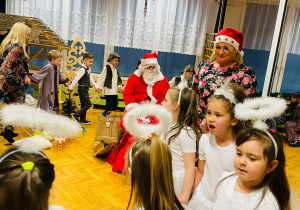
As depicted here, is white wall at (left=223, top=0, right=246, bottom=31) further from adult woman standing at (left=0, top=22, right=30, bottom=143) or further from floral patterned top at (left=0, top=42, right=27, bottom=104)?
floral patterned top at (left=0, top=42, right=27, bottom=104)

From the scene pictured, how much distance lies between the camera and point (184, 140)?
181 centimetres

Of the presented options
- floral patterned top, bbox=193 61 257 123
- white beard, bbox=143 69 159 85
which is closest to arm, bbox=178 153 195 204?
floral patterned top, bbox=193 61 257 123

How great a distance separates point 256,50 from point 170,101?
5341 mm

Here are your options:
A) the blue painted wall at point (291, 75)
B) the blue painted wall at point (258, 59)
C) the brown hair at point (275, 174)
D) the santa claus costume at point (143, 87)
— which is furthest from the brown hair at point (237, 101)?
the blue painted wall at point (291, 75)

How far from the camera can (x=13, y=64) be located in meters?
3.54

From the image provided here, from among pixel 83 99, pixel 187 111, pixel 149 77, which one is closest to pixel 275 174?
pixel 187 111

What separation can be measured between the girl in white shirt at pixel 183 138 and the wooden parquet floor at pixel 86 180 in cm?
97

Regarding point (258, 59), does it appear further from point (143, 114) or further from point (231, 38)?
point (143, 114)

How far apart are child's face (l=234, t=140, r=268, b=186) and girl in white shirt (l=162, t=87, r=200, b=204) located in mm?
486

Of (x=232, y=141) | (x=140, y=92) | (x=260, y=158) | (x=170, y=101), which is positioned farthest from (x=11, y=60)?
(x=260, y=158)

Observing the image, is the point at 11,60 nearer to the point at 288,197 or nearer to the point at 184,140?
the point at 184,140

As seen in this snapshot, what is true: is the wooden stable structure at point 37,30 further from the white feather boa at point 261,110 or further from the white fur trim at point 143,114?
the white feather boa at point 261,110

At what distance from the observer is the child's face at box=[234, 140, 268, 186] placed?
4.25 feet

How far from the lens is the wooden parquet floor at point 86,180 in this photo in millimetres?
2607
